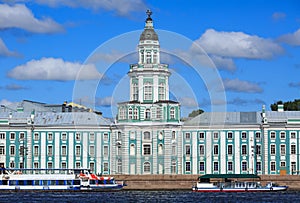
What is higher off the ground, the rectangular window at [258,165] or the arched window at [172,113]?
the arched window at [172,113]

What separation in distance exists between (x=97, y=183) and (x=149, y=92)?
19.1 metres

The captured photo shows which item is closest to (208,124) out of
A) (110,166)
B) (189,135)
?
(189,135)

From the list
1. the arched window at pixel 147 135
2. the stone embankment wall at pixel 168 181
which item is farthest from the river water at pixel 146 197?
the arched window at pixel 147 135

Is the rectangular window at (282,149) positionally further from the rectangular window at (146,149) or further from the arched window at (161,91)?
the rectangular window at (146,149)

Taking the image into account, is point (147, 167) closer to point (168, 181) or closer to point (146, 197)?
point (168, 181)

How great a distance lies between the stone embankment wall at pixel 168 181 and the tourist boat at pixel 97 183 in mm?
3743

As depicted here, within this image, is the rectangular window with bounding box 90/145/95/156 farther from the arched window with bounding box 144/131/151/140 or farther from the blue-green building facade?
the arched window with bounding box 144/131/151/140

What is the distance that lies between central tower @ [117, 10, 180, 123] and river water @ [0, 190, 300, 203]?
1778 centimetres

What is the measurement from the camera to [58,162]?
12988 cm

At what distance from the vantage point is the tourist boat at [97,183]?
370 feet

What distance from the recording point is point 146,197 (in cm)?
10094

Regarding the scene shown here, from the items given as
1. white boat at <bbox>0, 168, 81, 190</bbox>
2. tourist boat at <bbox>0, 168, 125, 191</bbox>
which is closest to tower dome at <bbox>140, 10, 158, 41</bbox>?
tourist boat at <bbox>0, 168, 125, 191</bbox>

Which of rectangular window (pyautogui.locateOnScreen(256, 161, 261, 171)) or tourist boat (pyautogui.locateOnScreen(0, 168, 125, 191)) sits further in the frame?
rectangular window (pyautogui.locateOnScreen(256, 161, 261, 171))

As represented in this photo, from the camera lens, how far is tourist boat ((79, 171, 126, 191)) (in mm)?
112869
